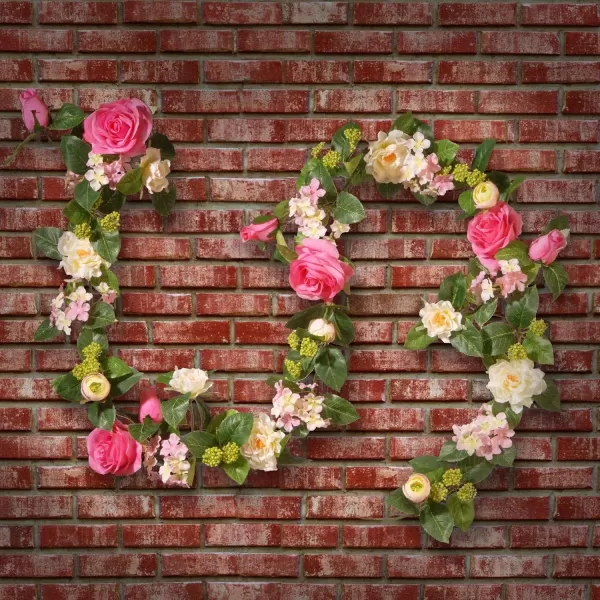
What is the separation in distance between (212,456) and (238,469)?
3.1 inches

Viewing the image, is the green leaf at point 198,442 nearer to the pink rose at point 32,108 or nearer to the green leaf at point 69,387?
the green leaf at point 69,387

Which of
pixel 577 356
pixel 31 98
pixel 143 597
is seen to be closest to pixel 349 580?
pixel 143 597

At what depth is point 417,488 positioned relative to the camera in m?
1.70

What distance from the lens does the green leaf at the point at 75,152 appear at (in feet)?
5.63

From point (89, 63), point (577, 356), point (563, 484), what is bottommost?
point (563, 484)

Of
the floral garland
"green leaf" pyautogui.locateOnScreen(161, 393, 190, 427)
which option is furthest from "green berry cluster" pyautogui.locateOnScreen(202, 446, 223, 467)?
"green leaf" pyautogui.locateOnScreen(161, 393, 190, 427)

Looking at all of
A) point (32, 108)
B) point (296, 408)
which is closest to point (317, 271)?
point (296, 408)

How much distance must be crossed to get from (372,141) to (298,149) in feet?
0.66

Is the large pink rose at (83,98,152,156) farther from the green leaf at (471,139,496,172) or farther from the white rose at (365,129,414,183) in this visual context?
the green leaf at (471,139,496,172)

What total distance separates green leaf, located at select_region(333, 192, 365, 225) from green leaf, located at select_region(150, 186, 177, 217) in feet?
1.45

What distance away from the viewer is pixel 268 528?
179 centimetres

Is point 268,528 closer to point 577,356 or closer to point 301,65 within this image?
point 577,356

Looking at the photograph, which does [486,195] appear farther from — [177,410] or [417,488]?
[177,410]

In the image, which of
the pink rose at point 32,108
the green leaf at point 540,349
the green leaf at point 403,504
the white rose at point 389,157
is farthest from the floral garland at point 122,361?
the green leaf at point 540,349
